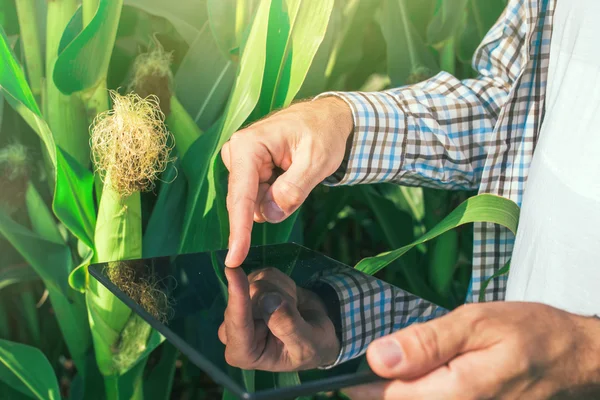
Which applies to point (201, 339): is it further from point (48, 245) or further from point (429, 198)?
point (429, 198)

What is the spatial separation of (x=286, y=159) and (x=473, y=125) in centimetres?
22

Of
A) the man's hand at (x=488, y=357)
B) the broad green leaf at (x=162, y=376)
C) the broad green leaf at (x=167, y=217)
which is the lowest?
the broad green leaf at (x=162, y=376)

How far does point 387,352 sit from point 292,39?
0.38 metres

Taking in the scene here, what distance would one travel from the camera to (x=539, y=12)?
0.61 meters

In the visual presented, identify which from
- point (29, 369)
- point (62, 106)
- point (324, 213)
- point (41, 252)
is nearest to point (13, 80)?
point (62, 106)

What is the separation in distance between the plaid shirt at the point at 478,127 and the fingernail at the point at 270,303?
0.22 meters

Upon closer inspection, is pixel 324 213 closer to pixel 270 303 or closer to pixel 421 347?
pixel 270 303

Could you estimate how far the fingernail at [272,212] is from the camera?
541 mm

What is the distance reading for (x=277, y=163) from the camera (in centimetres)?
56

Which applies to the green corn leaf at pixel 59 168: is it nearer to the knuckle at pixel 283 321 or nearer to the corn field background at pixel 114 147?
the corn field background at pixel 114 147

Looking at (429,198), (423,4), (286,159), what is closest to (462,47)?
(423,4)

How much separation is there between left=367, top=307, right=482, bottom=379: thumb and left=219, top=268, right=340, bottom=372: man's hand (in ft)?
0.15

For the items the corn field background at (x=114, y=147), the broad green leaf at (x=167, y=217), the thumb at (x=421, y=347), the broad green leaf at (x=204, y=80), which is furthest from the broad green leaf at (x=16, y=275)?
the thumb at (x=421, y=347)

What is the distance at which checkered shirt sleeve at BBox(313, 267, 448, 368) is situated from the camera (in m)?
0.36
